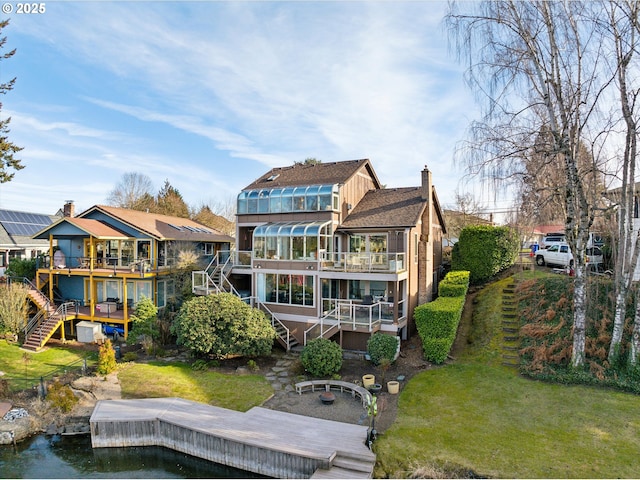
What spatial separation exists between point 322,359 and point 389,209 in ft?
32.0

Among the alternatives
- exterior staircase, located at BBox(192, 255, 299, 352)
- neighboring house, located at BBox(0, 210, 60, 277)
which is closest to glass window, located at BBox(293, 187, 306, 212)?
exterior staircase, located at BBox(192, 255, 299, 352)

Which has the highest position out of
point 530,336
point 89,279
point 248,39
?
point 248,39

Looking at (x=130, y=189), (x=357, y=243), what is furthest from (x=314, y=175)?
(x=130, y=189)

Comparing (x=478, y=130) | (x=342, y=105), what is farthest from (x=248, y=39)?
(x=478, y=130)

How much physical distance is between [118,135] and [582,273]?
29.9 m

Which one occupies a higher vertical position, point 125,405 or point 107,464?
point 125,405

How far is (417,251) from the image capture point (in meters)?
21.4

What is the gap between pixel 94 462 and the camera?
441 inches

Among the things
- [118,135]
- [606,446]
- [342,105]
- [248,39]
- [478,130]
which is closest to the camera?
[606,446]

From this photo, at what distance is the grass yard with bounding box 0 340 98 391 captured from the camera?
16.1 meters

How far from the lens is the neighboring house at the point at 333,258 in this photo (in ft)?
61.8

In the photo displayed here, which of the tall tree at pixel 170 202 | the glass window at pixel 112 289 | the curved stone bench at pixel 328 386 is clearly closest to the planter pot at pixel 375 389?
→ the curved stone bench at pixel 328 386

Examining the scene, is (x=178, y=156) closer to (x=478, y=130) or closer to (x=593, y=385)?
(x=478, y=130)

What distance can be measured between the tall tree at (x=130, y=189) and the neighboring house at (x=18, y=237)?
42.3 ft
